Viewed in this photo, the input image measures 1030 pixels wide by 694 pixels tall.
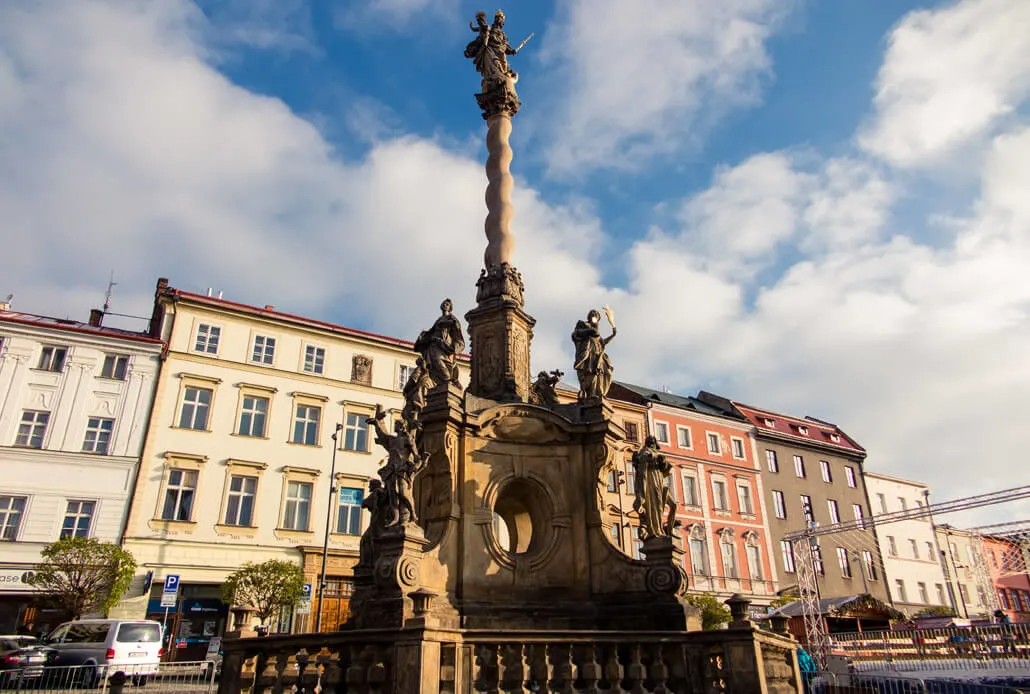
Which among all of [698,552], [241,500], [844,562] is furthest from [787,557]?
[241,500]

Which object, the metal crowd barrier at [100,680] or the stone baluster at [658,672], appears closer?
the stone baluster at [658,672]

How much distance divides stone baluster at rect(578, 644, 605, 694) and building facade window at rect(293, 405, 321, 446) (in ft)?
79.4

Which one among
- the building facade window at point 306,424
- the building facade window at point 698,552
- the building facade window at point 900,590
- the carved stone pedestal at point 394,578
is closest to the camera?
the carved stone pedestal at point 394,578

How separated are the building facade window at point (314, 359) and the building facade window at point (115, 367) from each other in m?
6.97

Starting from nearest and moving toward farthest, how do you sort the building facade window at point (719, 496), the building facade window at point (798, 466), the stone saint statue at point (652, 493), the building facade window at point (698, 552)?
the stone saint statue at point (652, 493), the building facade window at point (698, 552), the building facade window at point (719, 496), the building facade window at point (798, 466)

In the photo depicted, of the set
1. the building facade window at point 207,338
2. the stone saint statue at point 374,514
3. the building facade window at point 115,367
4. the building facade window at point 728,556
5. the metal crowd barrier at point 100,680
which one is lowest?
the metal crowd barrier at point 100,680

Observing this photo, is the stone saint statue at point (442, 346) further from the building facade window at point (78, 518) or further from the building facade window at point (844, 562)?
the building facade window at point (844, 562)

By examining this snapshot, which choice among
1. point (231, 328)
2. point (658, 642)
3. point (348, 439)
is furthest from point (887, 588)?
point (658, 642)

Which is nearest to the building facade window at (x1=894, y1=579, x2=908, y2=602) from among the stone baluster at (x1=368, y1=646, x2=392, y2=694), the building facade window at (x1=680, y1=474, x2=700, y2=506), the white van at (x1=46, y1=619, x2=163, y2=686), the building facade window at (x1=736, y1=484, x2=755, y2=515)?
the building facade window at (x1=736, y1=484, x2=755, y2=515)

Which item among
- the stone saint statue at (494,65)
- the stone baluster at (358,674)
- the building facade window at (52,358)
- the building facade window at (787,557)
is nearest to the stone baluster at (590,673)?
the stone baluster at (358,674)

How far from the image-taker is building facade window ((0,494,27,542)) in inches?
963

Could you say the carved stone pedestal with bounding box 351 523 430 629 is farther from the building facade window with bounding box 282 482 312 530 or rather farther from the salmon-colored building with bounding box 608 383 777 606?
the salmon-colored building with bounding box 608 383 777 606

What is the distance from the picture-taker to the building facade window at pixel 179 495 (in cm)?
2681

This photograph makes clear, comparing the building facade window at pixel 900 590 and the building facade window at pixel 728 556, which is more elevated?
the building facade window at pixel 728 556
